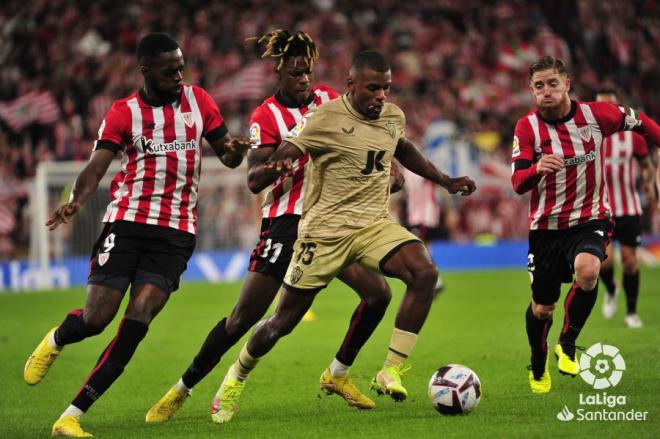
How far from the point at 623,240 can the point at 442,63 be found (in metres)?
17.8

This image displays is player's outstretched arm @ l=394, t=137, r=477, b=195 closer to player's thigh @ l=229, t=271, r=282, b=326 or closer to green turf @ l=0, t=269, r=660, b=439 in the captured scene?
player's thigh @ l=229, t=271, r=282, b=326

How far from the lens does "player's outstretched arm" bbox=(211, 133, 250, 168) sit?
6965mm

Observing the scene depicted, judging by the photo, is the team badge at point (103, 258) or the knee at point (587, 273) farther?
the knee at point (587, 273)

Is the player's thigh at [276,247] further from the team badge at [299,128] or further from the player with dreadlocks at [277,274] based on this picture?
the team badge at [299,128]

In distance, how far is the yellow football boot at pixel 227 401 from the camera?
24.9 feet

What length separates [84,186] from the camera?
7109mm

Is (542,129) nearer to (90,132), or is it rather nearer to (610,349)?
(610,349)

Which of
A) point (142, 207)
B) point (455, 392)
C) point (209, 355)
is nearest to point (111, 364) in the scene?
point (209, 355)

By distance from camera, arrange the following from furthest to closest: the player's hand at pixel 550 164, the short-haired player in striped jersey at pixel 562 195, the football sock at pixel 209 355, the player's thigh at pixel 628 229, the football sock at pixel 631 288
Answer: the player's thigh at pixel 628 229 → the football sock at pixel 631 288 → the short-haired player in striped jersey at pixel 562 195 → the football sock at pixel 209 355 → the player's hand at pixel 550 164

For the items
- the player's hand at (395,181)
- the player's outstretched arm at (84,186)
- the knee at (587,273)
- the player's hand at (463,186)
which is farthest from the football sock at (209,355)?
the knee at (587,273)

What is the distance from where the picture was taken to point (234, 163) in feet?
25.0

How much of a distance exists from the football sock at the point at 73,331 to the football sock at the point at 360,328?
1.88m

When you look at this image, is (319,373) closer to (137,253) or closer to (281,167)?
(137,253)

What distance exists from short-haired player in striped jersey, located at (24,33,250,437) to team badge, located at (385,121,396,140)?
1.05 metres
